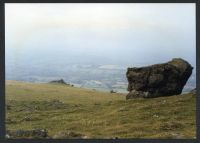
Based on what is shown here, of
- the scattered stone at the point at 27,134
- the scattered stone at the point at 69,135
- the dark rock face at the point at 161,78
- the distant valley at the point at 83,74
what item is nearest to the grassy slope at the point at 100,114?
the scattered stone at the point at 69,135

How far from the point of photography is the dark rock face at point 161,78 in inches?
1876

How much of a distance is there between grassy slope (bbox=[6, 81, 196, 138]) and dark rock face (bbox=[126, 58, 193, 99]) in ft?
4.33

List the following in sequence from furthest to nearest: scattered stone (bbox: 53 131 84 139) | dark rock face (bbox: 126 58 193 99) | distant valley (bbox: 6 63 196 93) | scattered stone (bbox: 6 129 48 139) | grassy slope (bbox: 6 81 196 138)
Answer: dark rock face (bbox: 126 58 193 99), distant valley (bbox: 6 63 196 93), grassy slope (bbox: 6 81 196 138), scattered stone (bbox: 53 131 84 139), scattered stone (bbox: 6 129 48 139)

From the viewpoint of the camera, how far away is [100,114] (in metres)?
42.9

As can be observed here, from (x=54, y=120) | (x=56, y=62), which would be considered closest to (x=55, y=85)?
(x=56, y=62)

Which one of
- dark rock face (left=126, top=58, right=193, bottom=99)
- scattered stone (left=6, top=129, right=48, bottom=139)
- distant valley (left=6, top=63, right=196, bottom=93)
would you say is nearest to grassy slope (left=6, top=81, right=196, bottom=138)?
scattered stone (left=6, top=129, right=48, bottom=139)

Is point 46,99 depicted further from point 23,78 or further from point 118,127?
point 118,127

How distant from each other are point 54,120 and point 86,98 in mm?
12250

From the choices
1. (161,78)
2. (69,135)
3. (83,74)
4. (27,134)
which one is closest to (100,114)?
(83,74)

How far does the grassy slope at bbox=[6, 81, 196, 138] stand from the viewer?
36500 millimetres

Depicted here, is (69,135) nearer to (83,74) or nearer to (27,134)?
(27,134)

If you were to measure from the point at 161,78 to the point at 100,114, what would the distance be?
24.9 feet

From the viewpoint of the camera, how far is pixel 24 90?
52.3 meters

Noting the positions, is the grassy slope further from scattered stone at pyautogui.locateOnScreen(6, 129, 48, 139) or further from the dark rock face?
the dark rock face
